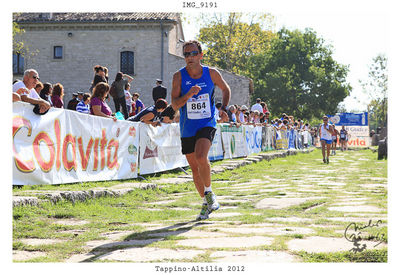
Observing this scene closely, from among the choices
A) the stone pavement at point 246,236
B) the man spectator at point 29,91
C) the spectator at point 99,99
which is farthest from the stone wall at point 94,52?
the stone pavement at point 246,236

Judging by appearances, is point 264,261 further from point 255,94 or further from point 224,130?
point 255,94

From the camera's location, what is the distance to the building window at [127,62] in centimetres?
3347

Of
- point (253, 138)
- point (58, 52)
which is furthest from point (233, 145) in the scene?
point (58, 52)

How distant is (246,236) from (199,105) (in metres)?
1.82

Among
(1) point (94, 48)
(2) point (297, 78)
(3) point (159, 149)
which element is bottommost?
(3) point (159, 149)

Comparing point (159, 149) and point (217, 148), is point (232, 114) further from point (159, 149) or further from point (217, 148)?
point (159, 149)

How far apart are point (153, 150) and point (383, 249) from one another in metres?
7.62

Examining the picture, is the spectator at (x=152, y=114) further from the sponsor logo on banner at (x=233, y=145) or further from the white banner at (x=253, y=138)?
the white banner at (x=253, y=138)

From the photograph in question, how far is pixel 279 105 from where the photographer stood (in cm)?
5994

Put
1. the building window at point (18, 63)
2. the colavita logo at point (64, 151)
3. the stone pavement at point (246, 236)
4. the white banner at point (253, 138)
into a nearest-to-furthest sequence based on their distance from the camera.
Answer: the stone pavement at point (246, 236) < the colavita logo at point (64, 151) < the white banner at point (253, 138) < the building window at point (18, 63)

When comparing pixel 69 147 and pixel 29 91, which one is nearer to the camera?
pixel 29 91

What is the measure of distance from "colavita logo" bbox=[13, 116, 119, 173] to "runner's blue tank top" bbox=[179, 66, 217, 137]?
2494mm

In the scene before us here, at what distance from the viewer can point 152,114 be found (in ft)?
35.8
